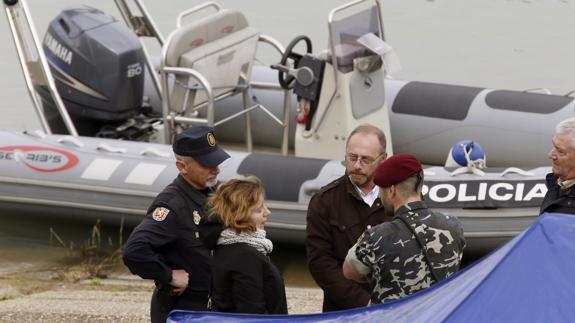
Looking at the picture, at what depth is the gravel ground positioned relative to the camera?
16.8 ft

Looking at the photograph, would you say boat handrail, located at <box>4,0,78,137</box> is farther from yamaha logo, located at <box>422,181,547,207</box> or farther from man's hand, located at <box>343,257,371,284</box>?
man's hand, located at <box>343,257,371,284</box>

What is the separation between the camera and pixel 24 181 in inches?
279

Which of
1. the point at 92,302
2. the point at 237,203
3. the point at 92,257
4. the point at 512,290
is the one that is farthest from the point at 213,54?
the point at 512,290

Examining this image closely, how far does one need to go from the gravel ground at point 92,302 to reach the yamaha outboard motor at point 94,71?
1.31 metres

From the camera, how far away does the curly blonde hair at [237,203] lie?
323cm

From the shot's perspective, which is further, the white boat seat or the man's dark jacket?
the white boat seat

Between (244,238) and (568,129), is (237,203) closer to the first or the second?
(244,238)

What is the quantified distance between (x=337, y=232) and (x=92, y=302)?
2.12 meters

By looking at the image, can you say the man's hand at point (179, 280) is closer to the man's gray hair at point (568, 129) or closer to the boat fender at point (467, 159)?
the man's gray hair at point (568, 129)

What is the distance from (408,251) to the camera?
3068mm

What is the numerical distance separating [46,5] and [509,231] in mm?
8803

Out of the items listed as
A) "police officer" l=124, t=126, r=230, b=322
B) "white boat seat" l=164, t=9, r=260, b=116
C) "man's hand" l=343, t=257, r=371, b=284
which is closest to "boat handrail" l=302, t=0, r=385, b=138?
"white boat seat" l=164, t=9, r=260, b=116

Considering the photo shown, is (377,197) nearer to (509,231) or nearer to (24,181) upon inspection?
(509,231)

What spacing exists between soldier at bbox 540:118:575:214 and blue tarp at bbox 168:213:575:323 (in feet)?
3.30
